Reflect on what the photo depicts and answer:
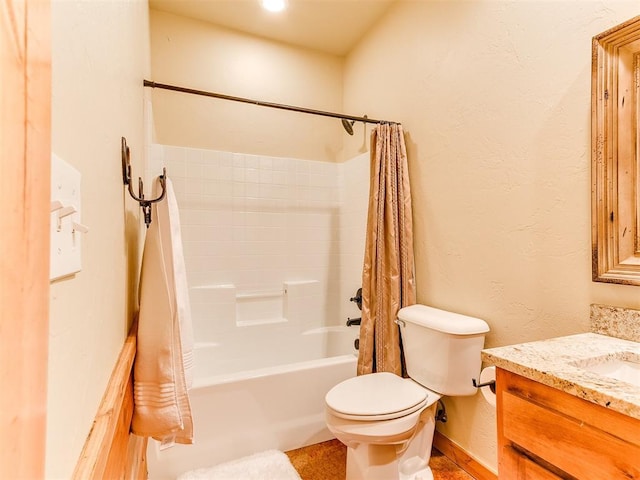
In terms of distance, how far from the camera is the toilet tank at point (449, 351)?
1448 mm

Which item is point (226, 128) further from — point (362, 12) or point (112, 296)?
point (112, 296)

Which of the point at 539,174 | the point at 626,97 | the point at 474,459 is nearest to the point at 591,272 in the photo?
the point at 539,174

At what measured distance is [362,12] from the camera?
225 centimetres

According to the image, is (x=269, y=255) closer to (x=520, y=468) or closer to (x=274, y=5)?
(x=274, y=5)

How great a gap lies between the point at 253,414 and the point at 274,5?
8.08ft

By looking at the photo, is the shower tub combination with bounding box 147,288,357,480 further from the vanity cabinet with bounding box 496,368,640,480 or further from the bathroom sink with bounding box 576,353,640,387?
the bathroom sink with bounding box 576,353,640,387

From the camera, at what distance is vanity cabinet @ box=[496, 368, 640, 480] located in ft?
2.09

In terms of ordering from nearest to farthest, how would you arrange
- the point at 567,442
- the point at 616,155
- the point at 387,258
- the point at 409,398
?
the point at 567,442 → the point at 616,155 → the point at 409,398 → the point at 387,258

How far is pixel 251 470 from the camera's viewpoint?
1597 mm

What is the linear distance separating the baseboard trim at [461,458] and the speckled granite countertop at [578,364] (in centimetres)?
86

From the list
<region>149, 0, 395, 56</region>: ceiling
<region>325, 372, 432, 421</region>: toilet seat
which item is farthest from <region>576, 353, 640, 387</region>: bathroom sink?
<region>149, 0, 395, 56</region>: ceiling

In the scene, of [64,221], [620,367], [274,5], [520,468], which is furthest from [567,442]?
[274,5]

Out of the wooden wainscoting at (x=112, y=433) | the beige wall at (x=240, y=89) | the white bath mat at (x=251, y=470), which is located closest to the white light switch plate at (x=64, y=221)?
the wooden wainscoting at (x=112, y=433)

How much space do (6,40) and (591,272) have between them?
1470 mm
